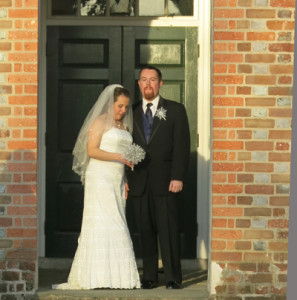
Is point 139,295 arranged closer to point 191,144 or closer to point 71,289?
point 71,289

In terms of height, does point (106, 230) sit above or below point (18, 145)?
below

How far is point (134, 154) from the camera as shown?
32.2 feet

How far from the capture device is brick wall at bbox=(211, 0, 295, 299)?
9.34m

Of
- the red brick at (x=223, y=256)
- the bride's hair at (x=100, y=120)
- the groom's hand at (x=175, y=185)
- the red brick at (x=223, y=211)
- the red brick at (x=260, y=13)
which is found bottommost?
the red brick at (x=223, y=256)

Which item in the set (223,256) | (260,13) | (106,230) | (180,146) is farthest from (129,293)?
(260,13)

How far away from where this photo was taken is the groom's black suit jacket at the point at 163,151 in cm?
993

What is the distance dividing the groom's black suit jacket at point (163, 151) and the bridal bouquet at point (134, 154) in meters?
0.14

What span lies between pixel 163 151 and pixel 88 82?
5.07ft

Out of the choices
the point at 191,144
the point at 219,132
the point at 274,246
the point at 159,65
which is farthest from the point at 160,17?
the point at 274,246

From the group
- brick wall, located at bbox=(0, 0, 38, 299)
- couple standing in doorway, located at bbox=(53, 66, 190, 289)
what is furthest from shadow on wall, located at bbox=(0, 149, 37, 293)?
couple standing in doorway, located at bbox=(53, 66, 190, 289)

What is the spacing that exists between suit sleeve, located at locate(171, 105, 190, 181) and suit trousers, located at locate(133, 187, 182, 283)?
0.23 m

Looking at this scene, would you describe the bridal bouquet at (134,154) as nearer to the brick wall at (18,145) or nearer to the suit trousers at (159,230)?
the suit trousers at (159,230)

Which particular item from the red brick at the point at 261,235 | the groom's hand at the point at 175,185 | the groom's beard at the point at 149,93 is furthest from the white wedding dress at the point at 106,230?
the red brick at the point at 261,235

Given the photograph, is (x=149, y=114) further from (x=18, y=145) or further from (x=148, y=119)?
(x=18, y=145)
